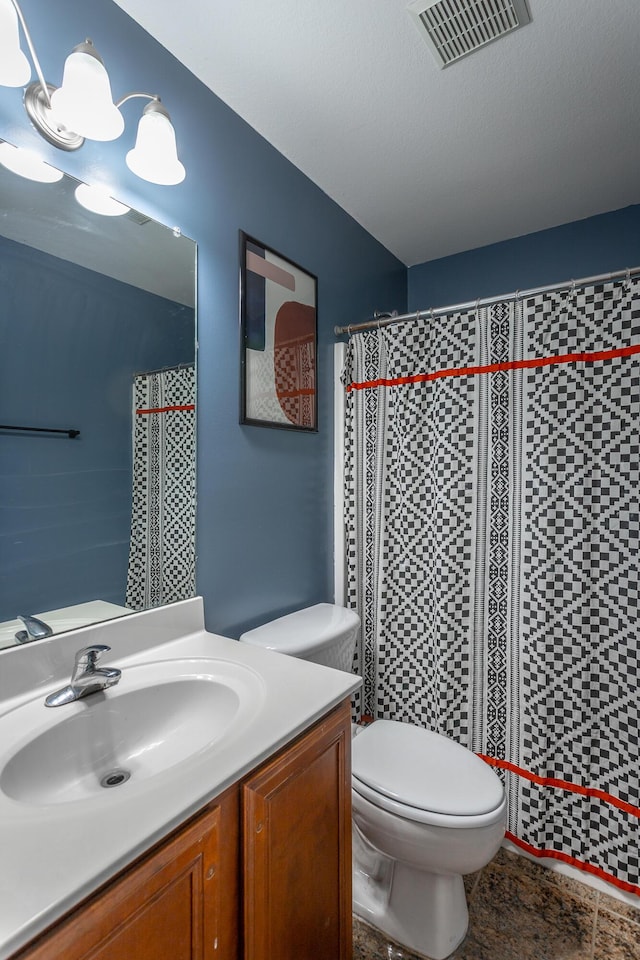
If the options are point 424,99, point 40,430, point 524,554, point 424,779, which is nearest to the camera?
point 40,430

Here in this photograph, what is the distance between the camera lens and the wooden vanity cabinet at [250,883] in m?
0.59

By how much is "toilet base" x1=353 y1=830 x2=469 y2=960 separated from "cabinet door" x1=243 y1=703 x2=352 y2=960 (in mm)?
350

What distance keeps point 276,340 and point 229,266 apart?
283mm

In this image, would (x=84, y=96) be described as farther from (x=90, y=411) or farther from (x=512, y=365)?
(x=512, y=365)

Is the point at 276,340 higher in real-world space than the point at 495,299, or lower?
lower

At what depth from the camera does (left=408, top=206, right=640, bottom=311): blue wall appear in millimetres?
2055

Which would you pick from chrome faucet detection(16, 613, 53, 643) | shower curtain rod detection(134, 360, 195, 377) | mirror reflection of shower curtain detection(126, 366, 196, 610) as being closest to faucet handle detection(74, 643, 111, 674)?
chrome faucet detection(16, 613, 53, 643)

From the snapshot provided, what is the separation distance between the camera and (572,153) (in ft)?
5.63

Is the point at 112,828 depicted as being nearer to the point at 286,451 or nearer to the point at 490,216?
the point at 286,451

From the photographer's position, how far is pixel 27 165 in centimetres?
100

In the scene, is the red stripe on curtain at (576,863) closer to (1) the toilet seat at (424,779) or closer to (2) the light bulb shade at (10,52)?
(1) the toilet seat at (424,779)

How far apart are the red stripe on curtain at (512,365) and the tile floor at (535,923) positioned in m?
1.69

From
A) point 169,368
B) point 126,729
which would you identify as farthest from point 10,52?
point 126,729

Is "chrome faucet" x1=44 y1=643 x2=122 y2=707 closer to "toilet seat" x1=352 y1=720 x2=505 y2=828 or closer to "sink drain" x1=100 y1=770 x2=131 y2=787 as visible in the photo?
"sink drain" x1=100 y1=770 x2=131 y2=787
